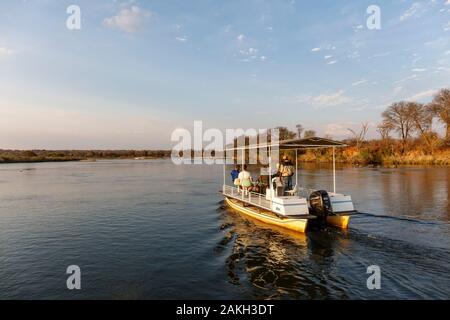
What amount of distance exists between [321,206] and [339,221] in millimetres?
1434

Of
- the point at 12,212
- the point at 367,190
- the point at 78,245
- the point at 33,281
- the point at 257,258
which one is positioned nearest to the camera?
the point at 33,281

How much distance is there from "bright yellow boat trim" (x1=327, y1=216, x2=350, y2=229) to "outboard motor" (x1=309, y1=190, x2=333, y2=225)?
650 mm

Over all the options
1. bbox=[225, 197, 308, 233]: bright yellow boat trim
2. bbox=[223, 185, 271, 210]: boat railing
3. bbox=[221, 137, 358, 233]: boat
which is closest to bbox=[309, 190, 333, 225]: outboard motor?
bbox=[221, 137, 358, 233]: boat

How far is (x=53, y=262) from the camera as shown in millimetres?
12336

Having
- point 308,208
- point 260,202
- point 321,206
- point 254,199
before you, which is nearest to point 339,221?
point 321,206

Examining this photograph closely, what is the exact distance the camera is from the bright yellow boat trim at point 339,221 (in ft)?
50.0

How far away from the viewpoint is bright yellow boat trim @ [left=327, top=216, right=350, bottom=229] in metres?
15.2

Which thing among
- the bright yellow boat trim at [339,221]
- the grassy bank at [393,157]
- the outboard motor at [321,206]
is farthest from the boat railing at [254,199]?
the grassy bank at [393,157]

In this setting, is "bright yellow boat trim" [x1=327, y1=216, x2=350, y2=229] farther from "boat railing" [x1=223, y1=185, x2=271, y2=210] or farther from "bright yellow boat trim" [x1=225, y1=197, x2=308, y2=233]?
"boat railing" [x1=223, y1=185, x2=271, y2=210]

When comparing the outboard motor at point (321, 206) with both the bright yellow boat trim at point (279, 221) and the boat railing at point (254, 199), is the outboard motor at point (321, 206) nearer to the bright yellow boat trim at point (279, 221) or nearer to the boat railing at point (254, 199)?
the bright yellow boat trim at point (279, 221)

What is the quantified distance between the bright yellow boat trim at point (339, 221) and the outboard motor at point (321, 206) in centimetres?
65
